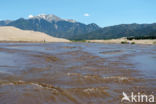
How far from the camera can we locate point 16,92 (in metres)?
4.48

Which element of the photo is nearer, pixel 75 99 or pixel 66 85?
pixel 75 99

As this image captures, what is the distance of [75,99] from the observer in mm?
4328

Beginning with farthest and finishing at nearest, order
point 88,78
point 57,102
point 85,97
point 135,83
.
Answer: point 88,78 → point 135,83 → point 85,97 → point 57,102

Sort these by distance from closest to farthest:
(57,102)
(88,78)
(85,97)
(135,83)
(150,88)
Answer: (57,102), (85,97), (150,88), (135,83), (88,78)

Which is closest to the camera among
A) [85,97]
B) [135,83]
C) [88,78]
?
[85,97]

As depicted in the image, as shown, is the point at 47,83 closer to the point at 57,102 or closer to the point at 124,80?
the point at 57,102

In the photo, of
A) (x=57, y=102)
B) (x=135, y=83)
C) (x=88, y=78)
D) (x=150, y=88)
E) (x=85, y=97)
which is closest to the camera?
(x=57, y=102)

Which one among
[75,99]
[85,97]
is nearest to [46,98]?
[75,99]

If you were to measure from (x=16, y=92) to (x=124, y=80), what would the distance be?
3.59 m

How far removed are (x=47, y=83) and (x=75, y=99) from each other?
1469mm

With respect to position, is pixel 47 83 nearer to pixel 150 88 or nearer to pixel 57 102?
pixel 57 102

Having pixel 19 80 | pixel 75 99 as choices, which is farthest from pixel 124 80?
pixel 19 80

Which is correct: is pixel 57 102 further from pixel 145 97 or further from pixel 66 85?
pixel 145 97

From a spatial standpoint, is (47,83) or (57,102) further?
(47,83)
